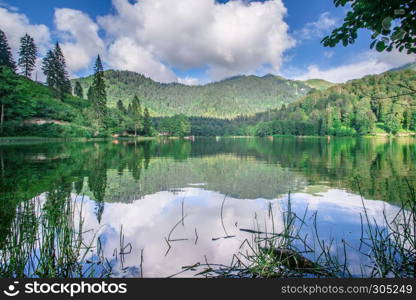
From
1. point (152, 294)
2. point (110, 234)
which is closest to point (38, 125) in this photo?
point (110, 234)

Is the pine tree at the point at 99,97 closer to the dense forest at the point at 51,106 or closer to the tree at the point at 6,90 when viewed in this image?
the dense forest at the point at 51,106

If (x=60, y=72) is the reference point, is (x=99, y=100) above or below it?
below

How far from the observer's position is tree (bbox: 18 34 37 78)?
91812 mm

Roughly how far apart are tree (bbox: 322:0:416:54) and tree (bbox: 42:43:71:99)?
102024 mm

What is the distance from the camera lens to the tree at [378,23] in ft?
15.1

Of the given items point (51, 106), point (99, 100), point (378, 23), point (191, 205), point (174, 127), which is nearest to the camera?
point (378, 23)

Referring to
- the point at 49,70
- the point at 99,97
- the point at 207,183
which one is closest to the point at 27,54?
the point at 49,70

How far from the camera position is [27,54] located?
3664 inches

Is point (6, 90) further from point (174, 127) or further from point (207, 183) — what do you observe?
point (174, 127)

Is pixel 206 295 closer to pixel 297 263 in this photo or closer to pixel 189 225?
pixel 297 263

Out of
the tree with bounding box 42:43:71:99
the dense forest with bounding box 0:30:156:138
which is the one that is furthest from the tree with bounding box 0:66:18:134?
the tree with bounding box 42:43:71:99

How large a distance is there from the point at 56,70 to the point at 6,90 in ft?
143

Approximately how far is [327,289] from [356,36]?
5306mm

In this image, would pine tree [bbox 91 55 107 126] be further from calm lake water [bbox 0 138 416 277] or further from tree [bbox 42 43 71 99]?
calm lake water [bbox 0 138 416 277]
